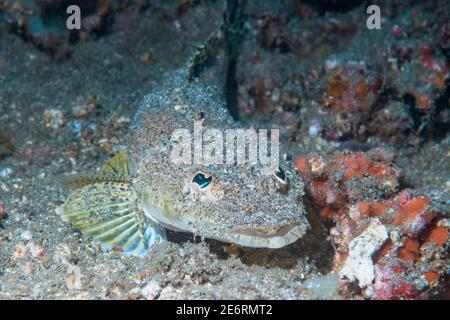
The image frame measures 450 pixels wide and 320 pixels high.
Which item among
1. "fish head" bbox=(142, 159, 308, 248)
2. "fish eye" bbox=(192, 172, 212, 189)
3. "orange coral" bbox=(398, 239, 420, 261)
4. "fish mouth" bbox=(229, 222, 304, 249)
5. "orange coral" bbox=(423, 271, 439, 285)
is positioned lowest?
"orange coral" bbox=(423, 271, 439, 285)

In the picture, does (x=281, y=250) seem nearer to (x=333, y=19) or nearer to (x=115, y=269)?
(x=115, y=269)

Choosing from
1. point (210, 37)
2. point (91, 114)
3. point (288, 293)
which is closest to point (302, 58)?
point (210, 37)

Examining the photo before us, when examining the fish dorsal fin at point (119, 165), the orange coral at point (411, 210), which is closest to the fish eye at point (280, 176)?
the orange coral at point (411, 210)

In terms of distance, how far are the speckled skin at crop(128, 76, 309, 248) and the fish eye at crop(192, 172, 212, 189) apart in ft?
0.12

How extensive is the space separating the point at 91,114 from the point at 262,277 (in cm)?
410

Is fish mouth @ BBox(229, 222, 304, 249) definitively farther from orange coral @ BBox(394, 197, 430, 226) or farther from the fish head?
orange coral @ BBox(394, 197, 430, 226)

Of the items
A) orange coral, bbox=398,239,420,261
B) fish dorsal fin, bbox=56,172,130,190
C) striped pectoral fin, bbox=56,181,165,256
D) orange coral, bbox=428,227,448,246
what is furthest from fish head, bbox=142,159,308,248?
orange coral, bbox=428,227,448,246

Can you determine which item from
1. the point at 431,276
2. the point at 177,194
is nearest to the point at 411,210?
the point at 431,276

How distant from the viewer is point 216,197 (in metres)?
3.43

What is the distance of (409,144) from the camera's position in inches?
244

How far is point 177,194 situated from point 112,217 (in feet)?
3.23

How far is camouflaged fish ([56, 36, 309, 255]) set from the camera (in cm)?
327

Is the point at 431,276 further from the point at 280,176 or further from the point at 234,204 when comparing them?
the point at 234,204

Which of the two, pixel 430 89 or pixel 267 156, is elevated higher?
pixel 430 89
